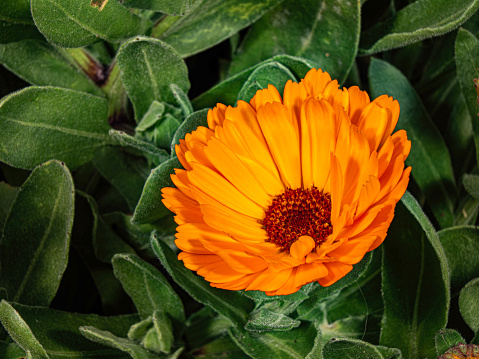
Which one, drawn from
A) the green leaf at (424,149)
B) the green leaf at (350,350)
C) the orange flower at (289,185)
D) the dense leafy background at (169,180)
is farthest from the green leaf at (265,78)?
the green leaf at (350,350)

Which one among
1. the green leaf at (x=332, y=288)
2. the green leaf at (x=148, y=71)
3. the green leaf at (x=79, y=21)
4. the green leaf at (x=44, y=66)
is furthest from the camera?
the green leaf at (x=44, y=66)

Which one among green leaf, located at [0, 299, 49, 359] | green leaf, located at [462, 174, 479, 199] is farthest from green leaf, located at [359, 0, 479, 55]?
green leaf, located at [0, 299, 49, 359]

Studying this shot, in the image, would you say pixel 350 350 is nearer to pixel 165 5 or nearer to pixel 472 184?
pixel 472 184

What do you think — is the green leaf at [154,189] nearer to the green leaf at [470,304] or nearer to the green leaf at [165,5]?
the green leaf at [165,5]

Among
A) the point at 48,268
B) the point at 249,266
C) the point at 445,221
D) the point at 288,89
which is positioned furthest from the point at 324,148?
the point at 48,268

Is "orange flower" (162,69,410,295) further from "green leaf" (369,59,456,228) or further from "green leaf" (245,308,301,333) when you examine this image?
"green leaf" (369,59,456,228)

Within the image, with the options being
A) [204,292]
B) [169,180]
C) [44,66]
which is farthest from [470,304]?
[44,66]
